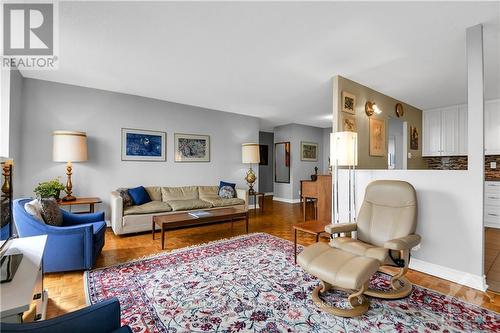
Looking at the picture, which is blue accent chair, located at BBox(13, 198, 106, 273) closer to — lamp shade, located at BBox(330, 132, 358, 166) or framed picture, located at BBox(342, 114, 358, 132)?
lamp shade, located at BBox(330, 132, 358, 166)

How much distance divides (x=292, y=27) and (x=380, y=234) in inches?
89.6

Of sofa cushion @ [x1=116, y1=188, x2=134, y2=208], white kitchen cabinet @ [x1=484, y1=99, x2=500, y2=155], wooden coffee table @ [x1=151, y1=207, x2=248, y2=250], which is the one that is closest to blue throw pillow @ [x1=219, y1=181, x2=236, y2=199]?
wooden coffee table @ [x1=151, y1=207, x2=248, y2=250]

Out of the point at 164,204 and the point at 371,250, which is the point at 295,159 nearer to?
the point at 164,204

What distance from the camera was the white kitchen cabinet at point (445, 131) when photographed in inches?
210

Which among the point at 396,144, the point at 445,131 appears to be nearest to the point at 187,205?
the point at 396,144

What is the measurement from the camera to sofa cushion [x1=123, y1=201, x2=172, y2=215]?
4.02 meters

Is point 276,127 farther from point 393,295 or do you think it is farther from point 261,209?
point 393,295

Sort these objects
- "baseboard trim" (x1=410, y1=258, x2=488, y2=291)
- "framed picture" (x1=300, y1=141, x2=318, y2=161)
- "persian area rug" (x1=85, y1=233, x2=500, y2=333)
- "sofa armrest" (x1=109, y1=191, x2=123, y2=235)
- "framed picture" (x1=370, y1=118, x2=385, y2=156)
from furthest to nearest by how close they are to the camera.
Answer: "framed picture" (x1=300, y1=141, x2=318, y2=161) → "framed picture" (x1=370, y1=118, x2=385, y2=156) → "sofa armrest" (x1=109, y1=191, x2=123, y2=235) → "baseboard trim" (x1=410, y1=258, x2=488, y2=291) → "persian area rug" (x1=85, y1=233, x2=500, y2=333)

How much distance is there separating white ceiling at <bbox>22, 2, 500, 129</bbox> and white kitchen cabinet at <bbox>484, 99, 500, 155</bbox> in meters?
0.37

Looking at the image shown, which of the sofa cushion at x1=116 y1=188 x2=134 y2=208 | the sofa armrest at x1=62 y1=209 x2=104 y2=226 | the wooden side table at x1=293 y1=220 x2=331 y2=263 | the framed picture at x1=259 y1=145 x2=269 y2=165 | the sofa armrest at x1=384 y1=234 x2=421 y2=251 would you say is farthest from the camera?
the framed picture at x1=259 y1=145 x2=269 y2=165

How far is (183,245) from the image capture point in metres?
3.55

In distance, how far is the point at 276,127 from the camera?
8508mm

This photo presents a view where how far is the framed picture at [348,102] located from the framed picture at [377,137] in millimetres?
709

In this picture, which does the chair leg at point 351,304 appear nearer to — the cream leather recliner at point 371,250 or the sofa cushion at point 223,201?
the cream leather recliner at point 371,250
